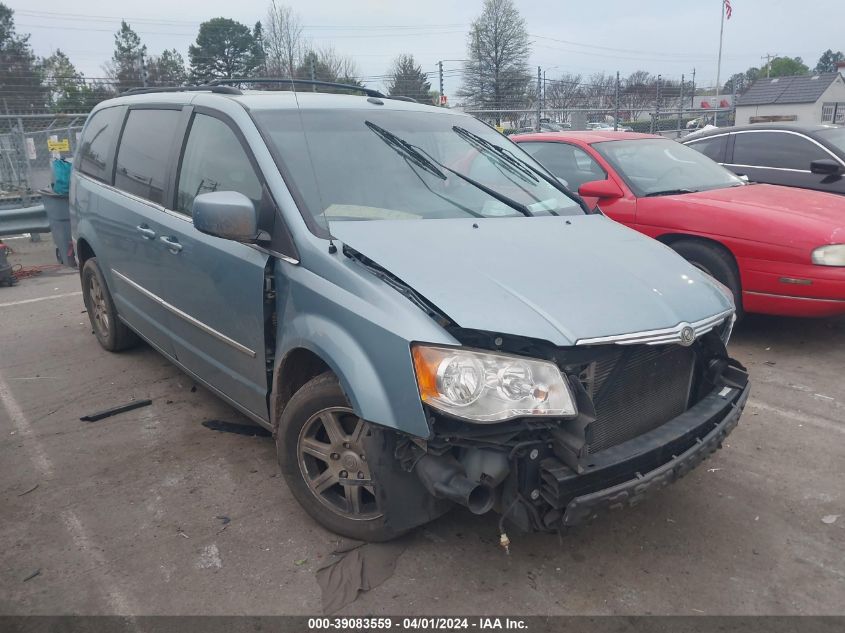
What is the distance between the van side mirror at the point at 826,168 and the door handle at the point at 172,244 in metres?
6.56

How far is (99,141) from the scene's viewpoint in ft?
17.0

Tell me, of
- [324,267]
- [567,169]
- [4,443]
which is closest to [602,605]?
[324,267]

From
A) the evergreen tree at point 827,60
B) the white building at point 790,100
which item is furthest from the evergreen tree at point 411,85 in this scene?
the evergreen tree at point 827,60

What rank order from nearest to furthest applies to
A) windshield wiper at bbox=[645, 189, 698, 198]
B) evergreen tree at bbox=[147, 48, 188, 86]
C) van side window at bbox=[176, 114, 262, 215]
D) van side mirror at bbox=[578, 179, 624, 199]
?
van side window at bbox=[176, 114, 262, 215]
van side mirror at bbox=[578, 179, 624, 199]
windshield wiper at bbox=[645, 189, 698, 198]
evergreen tree at bbox=[147, 48, 188, 86]

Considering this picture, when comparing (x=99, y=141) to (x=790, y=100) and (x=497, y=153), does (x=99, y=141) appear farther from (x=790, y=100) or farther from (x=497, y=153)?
(x=790, y=100)

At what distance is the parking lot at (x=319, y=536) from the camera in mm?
2662

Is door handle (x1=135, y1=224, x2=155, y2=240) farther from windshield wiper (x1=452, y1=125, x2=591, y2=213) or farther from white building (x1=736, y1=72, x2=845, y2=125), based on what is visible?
white building (x1=736, y1=72, x2=845, y2=125)

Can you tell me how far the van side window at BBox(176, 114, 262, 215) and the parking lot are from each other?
1.47 m

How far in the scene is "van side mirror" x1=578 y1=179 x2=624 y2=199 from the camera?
5.71 m

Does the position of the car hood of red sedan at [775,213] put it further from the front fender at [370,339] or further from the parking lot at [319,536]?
the front fender at [370,339]

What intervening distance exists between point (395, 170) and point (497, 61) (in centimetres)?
3225

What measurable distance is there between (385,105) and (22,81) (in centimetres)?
1853

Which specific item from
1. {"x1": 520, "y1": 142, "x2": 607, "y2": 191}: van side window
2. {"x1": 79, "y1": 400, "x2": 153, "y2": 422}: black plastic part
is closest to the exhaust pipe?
{"x1": 79, "y1": 400, "x2": 153, "y2": 422}: black plastic part

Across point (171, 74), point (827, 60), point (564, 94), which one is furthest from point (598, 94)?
point (827, 60)
